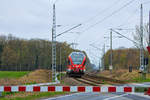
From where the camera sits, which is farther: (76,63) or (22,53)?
(22,53)

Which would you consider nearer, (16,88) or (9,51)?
(16,88)

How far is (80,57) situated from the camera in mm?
39875

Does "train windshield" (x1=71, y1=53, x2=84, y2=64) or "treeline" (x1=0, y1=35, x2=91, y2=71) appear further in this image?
"treeline" (x1=0, y1=35, x2=91, y2=71)

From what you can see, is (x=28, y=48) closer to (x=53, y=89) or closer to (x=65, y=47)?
(x=65, y=47)

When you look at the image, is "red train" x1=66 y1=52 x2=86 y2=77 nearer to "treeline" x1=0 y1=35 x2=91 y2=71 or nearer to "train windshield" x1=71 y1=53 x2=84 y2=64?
"train windshield" x1=71 y1=53 x2=84 y2=64

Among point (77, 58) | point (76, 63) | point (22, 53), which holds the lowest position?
point (76, 63)

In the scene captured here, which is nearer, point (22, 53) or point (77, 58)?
point (77, 58)

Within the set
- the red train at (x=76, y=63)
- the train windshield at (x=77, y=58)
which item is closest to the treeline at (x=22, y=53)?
the red train at (x=76, y=63)

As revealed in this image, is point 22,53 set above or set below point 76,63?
above

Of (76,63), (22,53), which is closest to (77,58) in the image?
(76,63)

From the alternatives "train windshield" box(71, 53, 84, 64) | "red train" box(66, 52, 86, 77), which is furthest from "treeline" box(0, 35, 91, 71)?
"train windshield" box(71, 53, 84, 64)

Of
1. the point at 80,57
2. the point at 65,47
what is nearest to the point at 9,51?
the point at 65,47

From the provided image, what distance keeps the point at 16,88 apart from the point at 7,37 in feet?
263

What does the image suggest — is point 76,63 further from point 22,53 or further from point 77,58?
point 22,53
